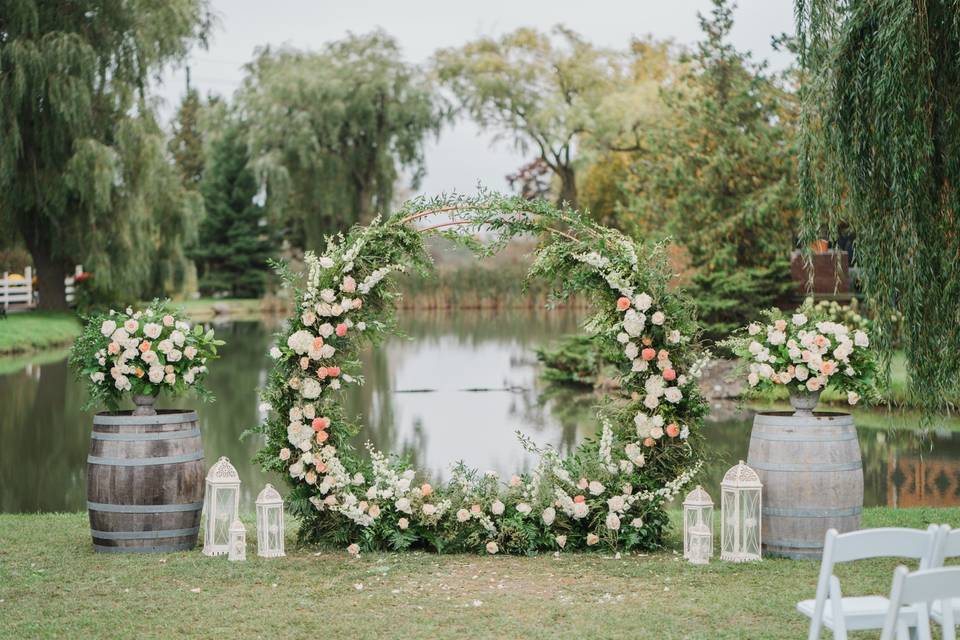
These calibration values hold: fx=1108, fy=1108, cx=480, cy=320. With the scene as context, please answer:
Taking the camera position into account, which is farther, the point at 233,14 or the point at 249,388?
the point at 233,14

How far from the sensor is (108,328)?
22.8 ft

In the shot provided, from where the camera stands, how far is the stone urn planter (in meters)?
6.61

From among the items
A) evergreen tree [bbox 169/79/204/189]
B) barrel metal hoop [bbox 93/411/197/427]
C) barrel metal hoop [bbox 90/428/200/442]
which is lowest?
barrel metal hoop [bbox 90/428/200/442]

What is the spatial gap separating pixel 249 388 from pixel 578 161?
86.1ft

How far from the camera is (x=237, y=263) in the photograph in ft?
157

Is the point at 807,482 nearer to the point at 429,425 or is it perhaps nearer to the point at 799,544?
the point at 799,544

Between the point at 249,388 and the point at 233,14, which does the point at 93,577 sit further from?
the point at 233,14

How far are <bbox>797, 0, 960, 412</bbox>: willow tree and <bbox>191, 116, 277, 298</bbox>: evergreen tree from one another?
137ft

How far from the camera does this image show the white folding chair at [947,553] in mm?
3598

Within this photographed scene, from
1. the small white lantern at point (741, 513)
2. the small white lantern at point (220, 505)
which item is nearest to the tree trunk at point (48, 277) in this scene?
the small white lantern at point (220, 505)

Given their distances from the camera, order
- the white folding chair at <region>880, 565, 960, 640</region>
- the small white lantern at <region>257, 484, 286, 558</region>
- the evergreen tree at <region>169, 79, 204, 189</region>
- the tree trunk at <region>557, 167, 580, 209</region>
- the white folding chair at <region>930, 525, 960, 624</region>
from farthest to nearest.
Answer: the evergreen tree at <region>169, 79, 204, 189</region> < the tree trunk at <region>557, 167, 580, 209</region> < the small white lantern at <region>257, 484, 286, 558</region> < the white folding chair at <region>930, 525, 960, 624</region> < the white folding chair at <region>880, 565, 960, 640</region>

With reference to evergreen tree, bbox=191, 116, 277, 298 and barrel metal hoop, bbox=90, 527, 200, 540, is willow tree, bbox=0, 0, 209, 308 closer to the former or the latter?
barrel metal hoop, bbox=90, 527, 200, 540

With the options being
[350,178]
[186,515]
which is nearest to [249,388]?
[186,515]

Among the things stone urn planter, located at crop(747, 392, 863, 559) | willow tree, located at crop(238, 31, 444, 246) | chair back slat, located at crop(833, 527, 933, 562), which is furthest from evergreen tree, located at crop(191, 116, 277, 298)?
chair back slat, located at crop(833, 527, 933, 562)
